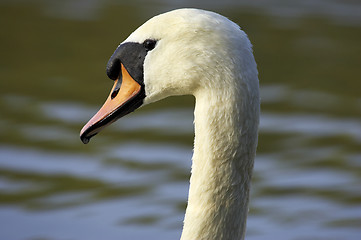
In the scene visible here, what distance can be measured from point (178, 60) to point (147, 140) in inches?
129

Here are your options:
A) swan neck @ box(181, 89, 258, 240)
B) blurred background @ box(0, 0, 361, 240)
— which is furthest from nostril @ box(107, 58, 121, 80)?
blurred background @ box(0, 0, 361, 240)

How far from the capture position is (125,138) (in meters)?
5.98

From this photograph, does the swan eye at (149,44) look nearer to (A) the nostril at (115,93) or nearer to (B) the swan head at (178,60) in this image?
(B) the swan head at (178,60)

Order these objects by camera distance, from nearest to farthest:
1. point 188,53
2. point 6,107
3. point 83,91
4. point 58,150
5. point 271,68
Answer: point 188,53
point 58,150
point 6,107
point 83,91
point 271,68

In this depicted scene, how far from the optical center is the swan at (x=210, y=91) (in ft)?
8.36

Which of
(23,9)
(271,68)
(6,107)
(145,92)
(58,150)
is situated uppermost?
(23,9)

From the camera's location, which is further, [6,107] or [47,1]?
[47,1]

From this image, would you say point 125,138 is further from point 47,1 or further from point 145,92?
point 47,1

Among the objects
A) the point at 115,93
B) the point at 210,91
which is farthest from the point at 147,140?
the point at 210,91

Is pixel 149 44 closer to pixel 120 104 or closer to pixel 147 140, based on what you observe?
pixel 120 104

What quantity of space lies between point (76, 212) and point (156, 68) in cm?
229

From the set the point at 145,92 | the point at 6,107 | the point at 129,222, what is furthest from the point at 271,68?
the point at 145,92

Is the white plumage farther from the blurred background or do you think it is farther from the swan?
the blurred background

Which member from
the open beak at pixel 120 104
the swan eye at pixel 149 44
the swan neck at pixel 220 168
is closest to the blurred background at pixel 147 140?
the open beak at pixel 120 104
